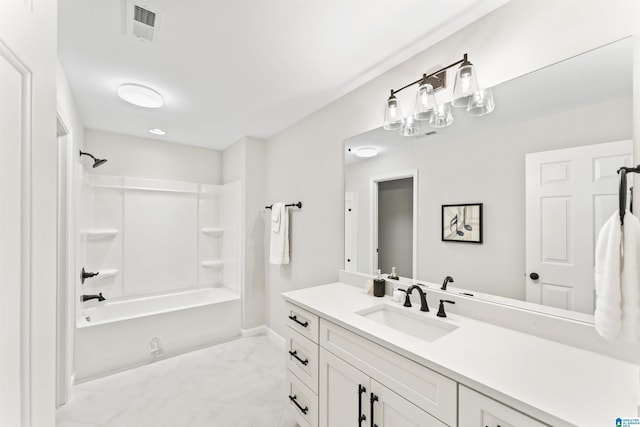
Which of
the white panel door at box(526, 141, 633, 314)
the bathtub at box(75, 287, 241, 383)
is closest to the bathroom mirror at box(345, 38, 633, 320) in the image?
the white panel door at box(526, 141, 633, 314)

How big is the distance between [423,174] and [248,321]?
106 inches

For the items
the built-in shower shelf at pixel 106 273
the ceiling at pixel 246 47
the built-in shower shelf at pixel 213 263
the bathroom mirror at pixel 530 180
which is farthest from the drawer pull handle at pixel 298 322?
the built-in shower shelf at pixel 106 273

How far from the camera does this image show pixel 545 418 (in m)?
0.74

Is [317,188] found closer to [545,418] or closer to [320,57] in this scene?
[320,57]

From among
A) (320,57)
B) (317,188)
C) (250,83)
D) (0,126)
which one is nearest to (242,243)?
(317,188)

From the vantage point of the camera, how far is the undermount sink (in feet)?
4.55

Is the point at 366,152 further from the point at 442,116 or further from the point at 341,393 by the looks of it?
the point at 341,393

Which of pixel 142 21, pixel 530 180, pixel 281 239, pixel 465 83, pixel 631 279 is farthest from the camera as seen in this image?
pixel 281 239

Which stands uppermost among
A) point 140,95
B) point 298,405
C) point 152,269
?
point 140,95

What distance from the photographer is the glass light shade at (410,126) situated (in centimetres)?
171

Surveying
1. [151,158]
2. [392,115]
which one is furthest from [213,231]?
[392,115]

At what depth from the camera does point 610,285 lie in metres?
0.87

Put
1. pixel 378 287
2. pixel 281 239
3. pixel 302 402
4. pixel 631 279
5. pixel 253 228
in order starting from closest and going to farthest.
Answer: pixel 631 279
pixel 302 402
pixel 378 287
pixel 281 239
pixel 253 228

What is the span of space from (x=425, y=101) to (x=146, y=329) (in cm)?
319
